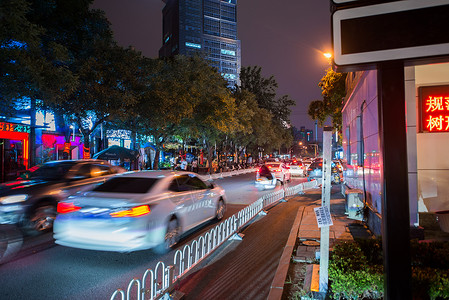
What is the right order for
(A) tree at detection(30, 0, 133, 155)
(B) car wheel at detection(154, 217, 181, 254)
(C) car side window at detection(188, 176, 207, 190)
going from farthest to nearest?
1. (A) tree at detection(30, 0, 133, 155)
2. (C) car side window at detection(188, 176, 207, 190)
3. (B) car wheel at detection(154, 217, 181, 254)

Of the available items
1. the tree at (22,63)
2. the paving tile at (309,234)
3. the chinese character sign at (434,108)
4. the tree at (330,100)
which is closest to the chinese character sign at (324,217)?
the paving tile at (309,234)

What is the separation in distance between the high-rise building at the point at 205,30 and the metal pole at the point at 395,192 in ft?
394

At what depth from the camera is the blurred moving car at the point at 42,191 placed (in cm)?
624

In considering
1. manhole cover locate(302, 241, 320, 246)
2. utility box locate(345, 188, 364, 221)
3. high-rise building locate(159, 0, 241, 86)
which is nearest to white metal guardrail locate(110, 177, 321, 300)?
manhole cover locate(302, 241, 320, 246)

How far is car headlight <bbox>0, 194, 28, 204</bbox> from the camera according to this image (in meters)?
6.12

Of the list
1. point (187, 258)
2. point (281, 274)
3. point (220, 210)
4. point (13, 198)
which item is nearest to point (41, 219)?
point (13, 198)

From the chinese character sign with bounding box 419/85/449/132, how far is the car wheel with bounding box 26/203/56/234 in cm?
832

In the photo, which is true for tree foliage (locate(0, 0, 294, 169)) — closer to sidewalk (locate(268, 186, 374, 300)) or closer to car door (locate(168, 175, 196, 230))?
car door (locate(168, 175, 196, 230))

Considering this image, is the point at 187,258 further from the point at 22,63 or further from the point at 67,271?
the point at 22,63

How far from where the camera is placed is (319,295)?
3.71m

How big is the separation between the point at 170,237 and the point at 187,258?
27.1 inches

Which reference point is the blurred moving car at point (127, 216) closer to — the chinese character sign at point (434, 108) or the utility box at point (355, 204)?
the utility box at point (355, 204)

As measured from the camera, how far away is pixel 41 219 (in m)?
6.82

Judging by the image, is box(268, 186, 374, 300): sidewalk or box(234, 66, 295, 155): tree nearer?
box(268, 186, 374, 300): sidewalk
